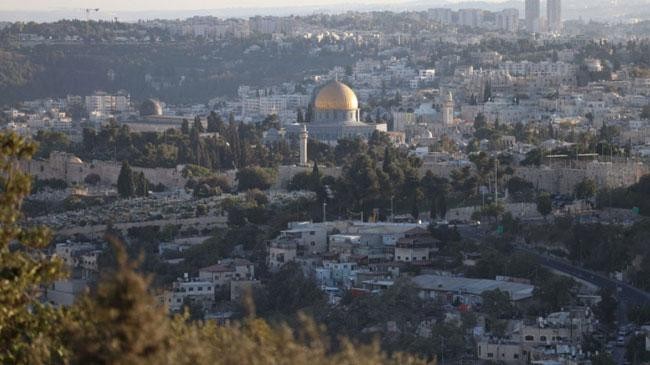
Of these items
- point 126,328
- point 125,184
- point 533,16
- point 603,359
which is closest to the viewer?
point 126,328

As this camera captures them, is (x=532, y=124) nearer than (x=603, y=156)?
No

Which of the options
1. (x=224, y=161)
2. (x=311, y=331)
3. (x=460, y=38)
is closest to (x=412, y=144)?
(x=224, y=161)

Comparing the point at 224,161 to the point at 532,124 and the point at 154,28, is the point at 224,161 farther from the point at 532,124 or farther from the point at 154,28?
the point at 154,28

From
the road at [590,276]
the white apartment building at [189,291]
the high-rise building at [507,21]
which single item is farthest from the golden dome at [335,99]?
the high-rise building at [507,21]

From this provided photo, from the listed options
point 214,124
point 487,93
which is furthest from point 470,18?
point 214,124

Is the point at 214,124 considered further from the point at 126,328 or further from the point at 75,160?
the point at 126,328

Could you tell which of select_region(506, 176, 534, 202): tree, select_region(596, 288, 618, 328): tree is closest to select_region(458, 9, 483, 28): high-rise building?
select_region(506, 176, 534, 202): tree

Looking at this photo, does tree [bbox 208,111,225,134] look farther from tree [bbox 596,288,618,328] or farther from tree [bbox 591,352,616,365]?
tree [bbox 591,352,616,365]

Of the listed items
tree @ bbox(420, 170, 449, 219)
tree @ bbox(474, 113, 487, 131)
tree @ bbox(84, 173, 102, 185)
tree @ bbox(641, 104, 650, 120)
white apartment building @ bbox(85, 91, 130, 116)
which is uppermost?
tree @ bbox(420, 170, 449, 219)
